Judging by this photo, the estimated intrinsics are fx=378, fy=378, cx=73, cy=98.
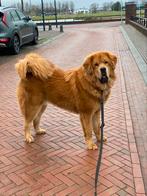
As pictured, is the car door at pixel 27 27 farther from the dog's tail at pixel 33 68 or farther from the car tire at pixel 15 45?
the dog's tail at pixel 33 68

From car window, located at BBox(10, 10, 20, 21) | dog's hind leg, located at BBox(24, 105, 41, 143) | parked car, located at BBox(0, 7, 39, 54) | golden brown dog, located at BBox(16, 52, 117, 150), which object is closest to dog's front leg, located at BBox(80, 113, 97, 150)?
golden brown dog, located at BBox(16, 52, 117, 150)

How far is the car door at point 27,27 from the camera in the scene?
17891 mm

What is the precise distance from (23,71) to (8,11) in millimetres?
11464

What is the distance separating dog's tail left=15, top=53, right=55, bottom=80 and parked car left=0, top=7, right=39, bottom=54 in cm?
998

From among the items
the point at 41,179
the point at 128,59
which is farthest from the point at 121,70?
the point at 41,179

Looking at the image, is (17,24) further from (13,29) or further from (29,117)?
(29,117)

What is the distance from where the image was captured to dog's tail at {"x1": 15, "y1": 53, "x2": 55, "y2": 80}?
18.9ft

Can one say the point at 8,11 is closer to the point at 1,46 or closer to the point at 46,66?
the point at 1,46

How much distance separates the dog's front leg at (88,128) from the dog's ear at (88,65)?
70cm

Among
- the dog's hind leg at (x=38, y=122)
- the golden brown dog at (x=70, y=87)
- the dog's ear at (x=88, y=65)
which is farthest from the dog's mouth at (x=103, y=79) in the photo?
the dog's hind leg at (x=38, y=122)

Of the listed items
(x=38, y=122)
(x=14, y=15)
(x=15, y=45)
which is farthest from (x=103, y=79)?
(x=14, y=15)

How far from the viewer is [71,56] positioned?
1577 centimetres

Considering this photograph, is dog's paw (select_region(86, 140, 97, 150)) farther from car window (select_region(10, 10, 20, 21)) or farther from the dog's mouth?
car window (select_region(10, 10, 20, 21))

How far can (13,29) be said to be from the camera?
52.5 ft
